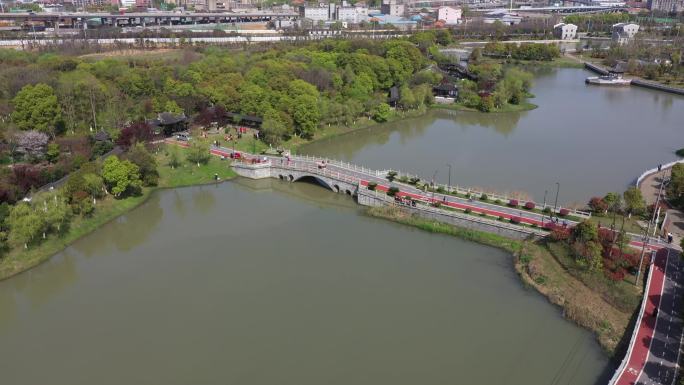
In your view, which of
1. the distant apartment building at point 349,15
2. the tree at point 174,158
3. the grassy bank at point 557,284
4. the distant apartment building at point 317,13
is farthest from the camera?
the distant apartment building at point 317,13

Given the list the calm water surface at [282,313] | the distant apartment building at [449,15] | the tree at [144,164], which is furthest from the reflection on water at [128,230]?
the distant apartment building at [449,15]

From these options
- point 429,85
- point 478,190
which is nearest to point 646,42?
point 429,85

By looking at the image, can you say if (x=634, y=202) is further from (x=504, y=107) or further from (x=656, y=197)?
(x=504, y=107)

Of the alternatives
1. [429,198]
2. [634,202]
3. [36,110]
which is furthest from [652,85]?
[36,110]

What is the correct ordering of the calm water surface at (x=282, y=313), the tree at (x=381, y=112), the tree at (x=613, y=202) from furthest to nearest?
the tree at (x=381, y=112), the tree at (x=613, y=202), the calm water surface at (x=282, y=313)

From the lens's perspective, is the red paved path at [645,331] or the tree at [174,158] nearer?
the red paved path at [645,331]

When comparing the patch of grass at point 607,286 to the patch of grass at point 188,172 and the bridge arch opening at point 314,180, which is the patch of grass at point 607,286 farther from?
the patch of grass at point 188,172

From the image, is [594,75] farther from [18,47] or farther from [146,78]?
[18,47]
